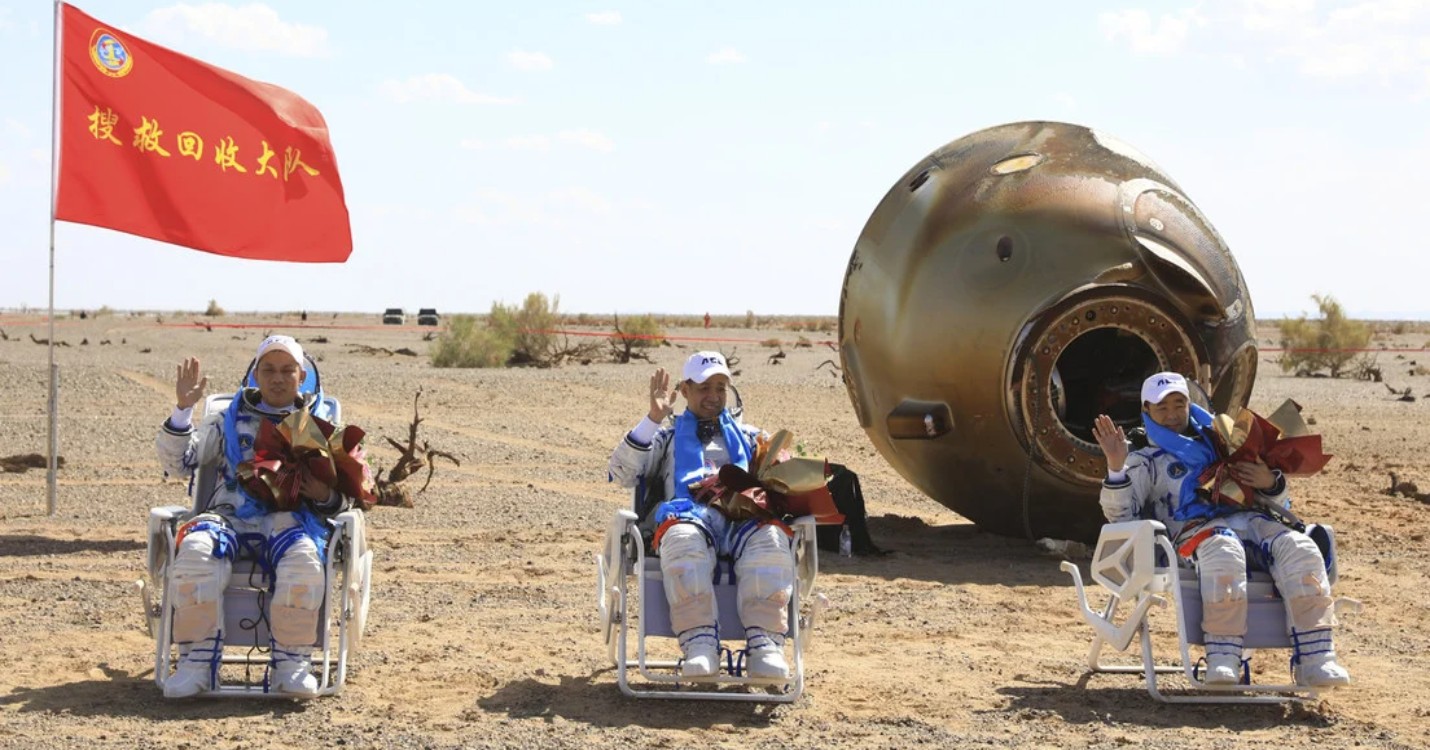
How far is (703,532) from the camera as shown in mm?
7070

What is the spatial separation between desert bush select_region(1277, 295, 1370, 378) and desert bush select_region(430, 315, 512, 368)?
15.1 metres

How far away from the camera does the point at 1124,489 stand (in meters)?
7.57

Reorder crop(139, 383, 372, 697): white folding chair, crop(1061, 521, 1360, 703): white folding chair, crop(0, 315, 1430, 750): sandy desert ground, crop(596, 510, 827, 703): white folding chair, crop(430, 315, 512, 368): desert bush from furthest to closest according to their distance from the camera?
1. crop(430, 315, 512, 368): desert bush
2. crop(1061, 521, 1360, 703): white folding chair
3. crop(596, 510, 827, 703): white folding chair
4. crop(139, 383, 372, 697): white folding chair
5. crop(0, 315, 1430, 750): sandy desert ground

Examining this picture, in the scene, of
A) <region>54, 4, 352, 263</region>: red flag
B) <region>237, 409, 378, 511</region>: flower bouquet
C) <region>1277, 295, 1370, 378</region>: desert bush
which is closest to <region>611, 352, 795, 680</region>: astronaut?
<region>237, 409, 378, 511</region>: flower bouquet

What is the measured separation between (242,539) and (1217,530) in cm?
409

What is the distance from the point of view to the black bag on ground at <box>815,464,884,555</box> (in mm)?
11242

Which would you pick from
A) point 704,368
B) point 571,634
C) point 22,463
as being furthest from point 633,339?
point 704,368

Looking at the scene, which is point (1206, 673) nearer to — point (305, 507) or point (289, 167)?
point (305, 507)

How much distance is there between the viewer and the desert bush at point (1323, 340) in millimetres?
33281

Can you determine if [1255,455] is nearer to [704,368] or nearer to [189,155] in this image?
[704,368]

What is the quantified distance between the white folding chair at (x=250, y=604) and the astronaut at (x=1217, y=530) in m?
3.29

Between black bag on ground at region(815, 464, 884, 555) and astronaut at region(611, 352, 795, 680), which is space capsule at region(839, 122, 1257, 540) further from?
astronaut at region(611, 352, 795, 680)

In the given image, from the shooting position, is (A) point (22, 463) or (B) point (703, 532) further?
(A) point (22, 463)

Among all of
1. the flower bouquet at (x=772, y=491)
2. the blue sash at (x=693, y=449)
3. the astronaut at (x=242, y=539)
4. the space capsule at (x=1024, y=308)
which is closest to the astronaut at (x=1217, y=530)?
the flower bouquet at (x=772, y=491)
